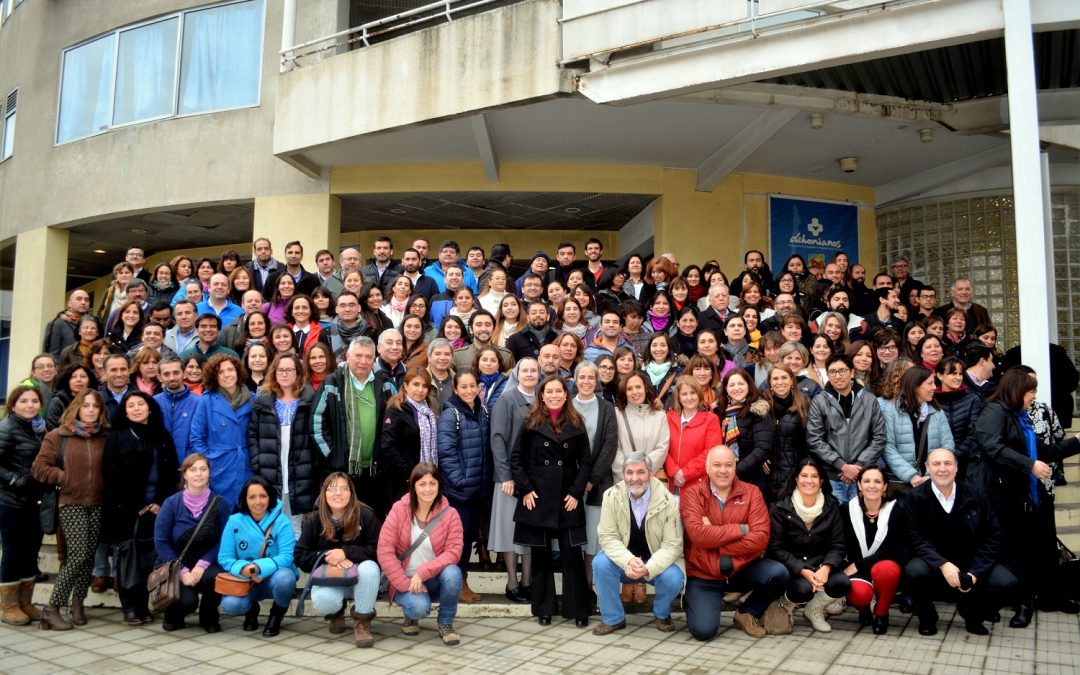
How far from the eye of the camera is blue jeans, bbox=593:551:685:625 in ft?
19.0

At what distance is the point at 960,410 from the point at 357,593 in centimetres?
491

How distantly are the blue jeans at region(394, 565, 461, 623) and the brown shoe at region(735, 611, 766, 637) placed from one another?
78.2 inches

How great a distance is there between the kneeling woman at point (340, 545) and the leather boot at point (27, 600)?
2141mm

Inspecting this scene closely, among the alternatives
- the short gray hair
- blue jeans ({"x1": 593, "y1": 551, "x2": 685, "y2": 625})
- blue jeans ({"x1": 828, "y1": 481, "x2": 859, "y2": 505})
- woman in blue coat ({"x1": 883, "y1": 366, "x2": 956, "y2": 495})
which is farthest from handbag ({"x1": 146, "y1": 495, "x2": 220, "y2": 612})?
woman in blue coat ({"x1": 883, "y1": 366, "x2": 956, "y2": 495})

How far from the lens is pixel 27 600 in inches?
245

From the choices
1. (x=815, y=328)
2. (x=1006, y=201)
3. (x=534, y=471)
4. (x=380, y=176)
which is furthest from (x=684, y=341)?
(x=1006, y=201)

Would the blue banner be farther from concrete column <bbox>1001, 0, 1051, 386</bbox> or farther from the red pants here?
the red pants

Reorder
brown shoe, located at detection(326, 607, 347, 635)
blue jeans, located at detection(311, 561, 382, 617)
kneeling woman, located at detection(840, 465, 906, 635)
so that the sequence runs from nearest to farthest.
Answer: blue jeans, located at detection(311, 561, 382, 617) → kneeling woman, located at detection(840, 465, 906, 635) → brown shoe, located at detection(326, 607, 347, 635)

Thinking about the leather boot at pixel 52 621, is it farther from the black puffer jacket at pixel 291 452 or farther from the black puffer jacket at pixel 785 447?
the black puffer jacket at pixel 785 447

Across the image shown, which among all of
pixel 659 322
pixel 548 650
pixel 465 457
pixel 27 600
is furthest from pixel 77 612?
pixel 659 322

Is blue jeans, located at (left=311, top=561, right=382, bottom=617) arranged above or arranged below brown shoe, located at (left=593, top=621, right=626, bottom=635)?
above

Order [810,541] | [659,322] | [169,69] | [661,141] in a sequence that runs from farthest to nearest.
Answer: [169,69] < [661,141] < [659,322] < [810,541]

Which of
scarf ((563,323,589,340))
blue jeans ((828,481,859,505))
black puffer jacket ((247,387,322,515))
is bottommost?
blue jeans ((828,481,859,505))

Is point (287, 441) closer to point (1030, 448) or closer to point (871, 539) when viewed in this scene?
point (871, 539)
